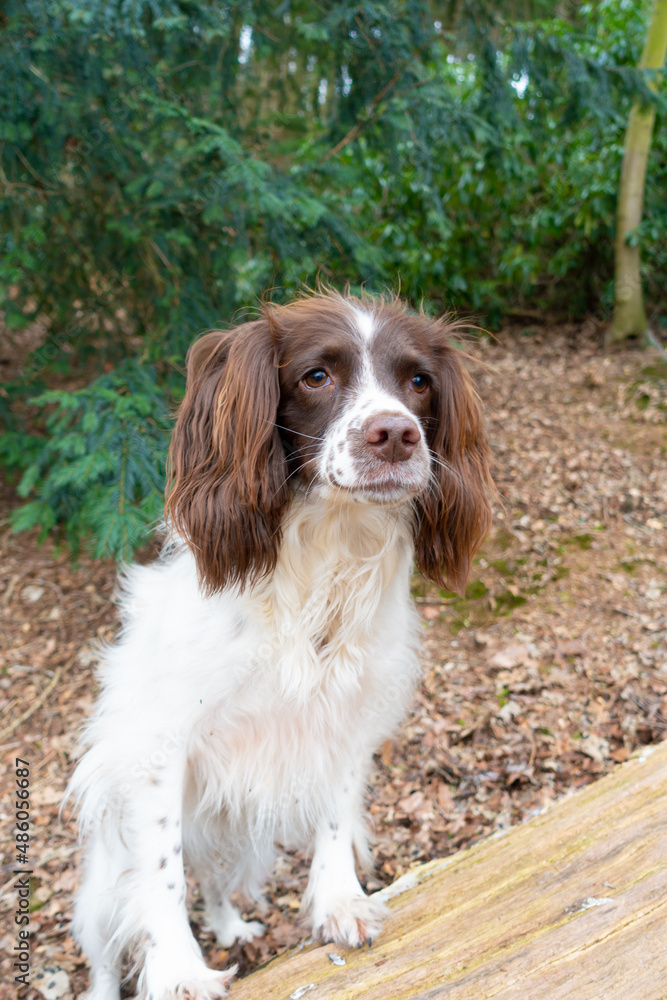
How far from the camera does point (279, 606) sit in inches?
86.4

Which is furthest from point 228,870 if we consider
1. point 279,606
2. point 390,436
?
point 390,436

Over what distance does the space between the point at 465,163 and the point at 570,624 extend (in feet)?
17.0

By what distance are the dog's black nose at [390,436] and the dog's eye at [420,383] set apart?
1.26 ft

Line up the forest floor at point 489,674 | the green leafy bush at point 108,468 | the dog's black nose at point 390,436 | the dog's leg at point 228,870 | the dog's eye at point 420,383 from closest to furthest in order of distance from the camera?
1. the dog's black nose at point 390,436
2. the dog's eye at point 420,383
3. the dog's leg at point 228,870
4. the forest floor at point 489,674
5. the green leafy bush at point 108,468

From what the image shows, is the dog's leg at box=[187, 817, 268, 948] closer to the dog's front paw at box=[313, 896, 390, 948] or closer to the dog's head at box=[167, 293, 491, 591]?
the dog's front paw at box=[313, 896, 390, 948]

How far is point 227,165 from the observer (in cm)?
371

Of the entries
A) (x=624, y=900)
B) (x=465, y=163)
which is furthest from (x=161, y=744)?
(x=465, y=163)

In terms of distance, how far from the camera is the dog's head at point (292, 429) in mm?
1986

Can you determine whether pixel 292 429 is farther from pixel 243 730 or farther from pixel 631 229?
pixel 631 229

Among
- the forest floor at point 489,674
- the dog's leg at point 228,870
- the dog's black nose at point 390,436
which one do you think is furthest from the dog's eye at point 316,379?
the forest floor at point 489,674

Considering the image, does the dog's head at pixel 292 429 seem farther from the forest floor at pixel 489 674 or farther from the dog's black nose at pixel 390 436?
the forest floor at pixel 489 674

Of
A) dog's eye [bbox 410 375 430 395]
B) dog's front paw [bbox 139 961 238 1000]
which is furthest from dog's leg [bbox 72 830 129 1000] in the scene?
dog's eye [bbox 410 375 430 395]

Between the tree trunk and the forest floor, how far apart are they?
1854mm

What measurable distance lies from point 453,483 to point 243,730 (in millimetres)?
1030
